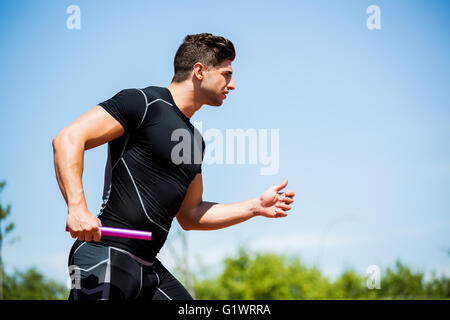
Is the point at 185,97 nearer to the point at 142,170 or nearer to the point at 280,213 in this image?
the point at 142,170

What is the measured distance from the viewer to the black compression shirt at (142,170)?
3664mm

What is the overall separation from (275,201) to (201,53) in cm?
149

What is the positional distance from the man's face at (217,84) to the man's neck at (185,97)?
10 centimetres

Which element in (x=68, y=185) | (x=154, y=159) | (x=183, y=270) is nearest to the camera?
(x=68, y=185)

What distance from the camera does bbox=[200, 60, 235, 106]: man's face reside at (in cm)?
430

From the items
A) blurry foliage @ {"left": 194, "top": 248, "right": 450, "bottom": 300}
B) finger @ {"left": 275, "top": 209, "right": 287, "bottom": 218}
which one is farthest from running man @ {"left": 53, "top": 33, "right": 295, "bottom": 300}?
blurry foliage @ {"left": 194, "top": 248, "right": 450, "bottom": 300}

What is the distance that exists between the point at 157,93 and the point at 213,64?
67 cm

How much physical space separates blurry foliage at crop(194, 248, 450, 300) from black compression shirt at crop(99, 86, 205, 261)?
42.6 meters

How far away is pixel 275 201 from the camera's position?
4367 millimetres

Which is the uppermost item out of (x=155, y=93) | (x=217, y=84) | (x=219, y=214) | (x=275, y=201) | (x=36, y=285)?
(x=217, y=84)

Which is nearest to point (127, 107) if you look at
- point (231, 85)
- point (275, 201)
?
point (231, 85)

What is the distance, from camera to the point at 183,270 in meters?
22.6
